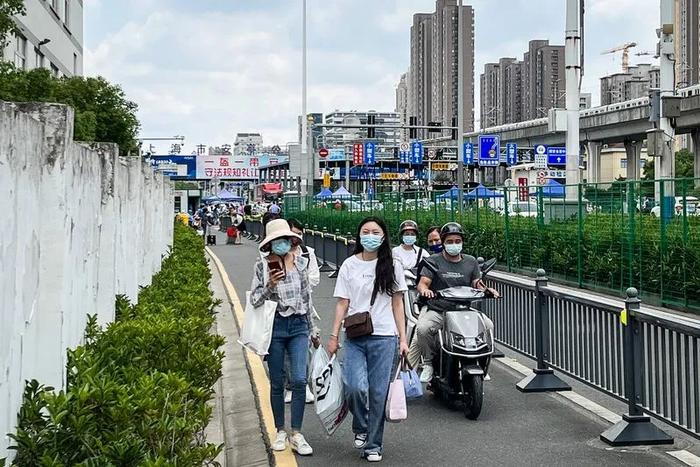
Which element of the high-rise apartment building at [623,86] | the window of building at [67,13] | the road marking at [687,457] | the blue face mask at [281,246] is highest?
the high-rise apartment building at [623,86]

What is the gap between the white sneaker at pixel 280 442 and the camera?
25.0 ft

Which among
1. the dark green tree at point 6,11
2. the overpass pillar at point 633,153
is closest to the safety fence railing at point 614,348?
the dark green tree at point 6,11

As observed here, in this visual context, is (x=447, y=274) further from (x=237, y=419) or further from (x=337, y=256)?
(x=337, y=256)

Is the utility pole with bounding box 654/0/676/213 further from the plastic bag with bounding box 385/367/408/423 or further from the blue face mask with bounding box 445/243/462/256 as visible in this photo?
the plastic bag with bounding box 385/367/408/423

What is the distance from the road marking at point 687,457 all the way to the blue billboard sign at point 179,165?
7562 centimetres

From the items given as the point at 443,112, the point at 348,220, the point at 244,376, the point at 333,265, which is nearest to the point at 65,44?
the point at 348,220

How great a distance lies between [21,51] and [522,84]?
4722 inches

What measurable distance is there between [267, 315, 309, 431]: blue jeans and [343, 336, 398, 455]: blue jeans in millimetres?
443

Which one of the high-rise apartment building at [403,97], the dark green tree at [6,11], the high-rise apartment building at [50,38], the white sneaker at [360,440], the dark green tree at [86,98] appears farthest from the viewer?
the high-rise apartment building at [403,97]

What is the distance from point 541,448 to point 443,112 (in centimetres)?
12847

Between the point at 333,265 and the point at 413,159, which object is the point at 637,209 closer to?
the point at 333,265

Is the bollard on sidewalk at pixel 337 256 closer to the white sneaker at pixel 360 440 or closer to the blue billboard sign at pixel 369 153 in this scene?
the white sneaker at pixel 360 440

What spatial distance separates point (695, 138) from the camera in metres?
74.1

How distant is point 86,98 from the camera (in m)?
30.8
